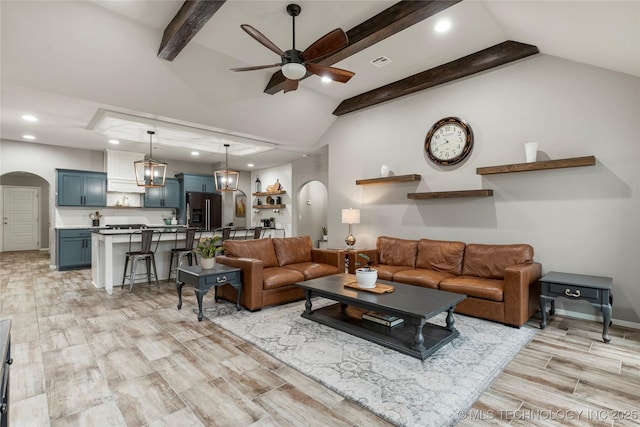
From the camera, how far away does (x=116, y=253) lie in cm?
533

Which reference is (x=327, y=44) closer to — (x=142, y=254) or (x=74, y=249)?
(x=142, y=254)

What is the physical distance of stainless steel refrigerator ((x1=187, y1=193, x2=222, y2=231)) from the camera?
342 inches

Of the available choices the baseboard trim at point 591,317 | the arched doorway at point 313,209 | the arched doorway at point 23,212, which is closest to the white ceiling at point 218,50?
the baseboard trim at point 591,317

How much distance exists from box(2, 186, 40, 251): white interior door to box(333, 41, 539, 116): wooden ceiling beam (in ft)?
36.0

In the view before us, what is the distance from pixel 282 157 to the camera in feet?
27.3

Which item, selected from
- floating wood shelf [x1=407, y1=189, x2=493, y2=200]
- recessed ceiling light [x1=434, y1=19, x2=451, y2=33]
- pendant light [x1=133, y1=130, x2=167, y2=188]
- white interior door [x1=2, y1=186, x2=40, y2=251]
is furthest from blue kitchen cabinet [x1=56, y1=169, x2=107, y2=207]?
recessed ceiling light [x1=434, y1=19, x2=451, y2=33]

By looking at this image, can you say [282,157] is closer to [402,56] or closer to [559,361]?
[402,56]

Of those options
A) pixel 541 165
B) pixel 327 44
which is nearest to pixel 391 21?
pixel 327 44

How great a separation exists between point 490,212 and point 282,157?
17.8ft

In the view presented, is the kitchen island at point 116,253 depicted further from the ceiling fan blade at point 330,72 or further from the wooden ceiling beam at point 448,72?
the wooden ceiling beam at point 448,72

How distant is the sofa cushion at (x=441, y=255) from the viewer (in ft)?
13.8

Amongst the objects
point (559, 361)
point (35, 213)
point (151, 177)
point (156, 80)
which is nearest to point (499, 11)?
point (559, 361)

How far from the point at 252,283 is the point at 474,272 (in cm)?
281

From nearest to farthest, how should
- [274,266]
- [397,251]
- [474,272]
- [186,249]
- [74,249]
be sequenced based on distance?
[474,272] < [274,266] < [397,251] < [186,249] < [74,249]
